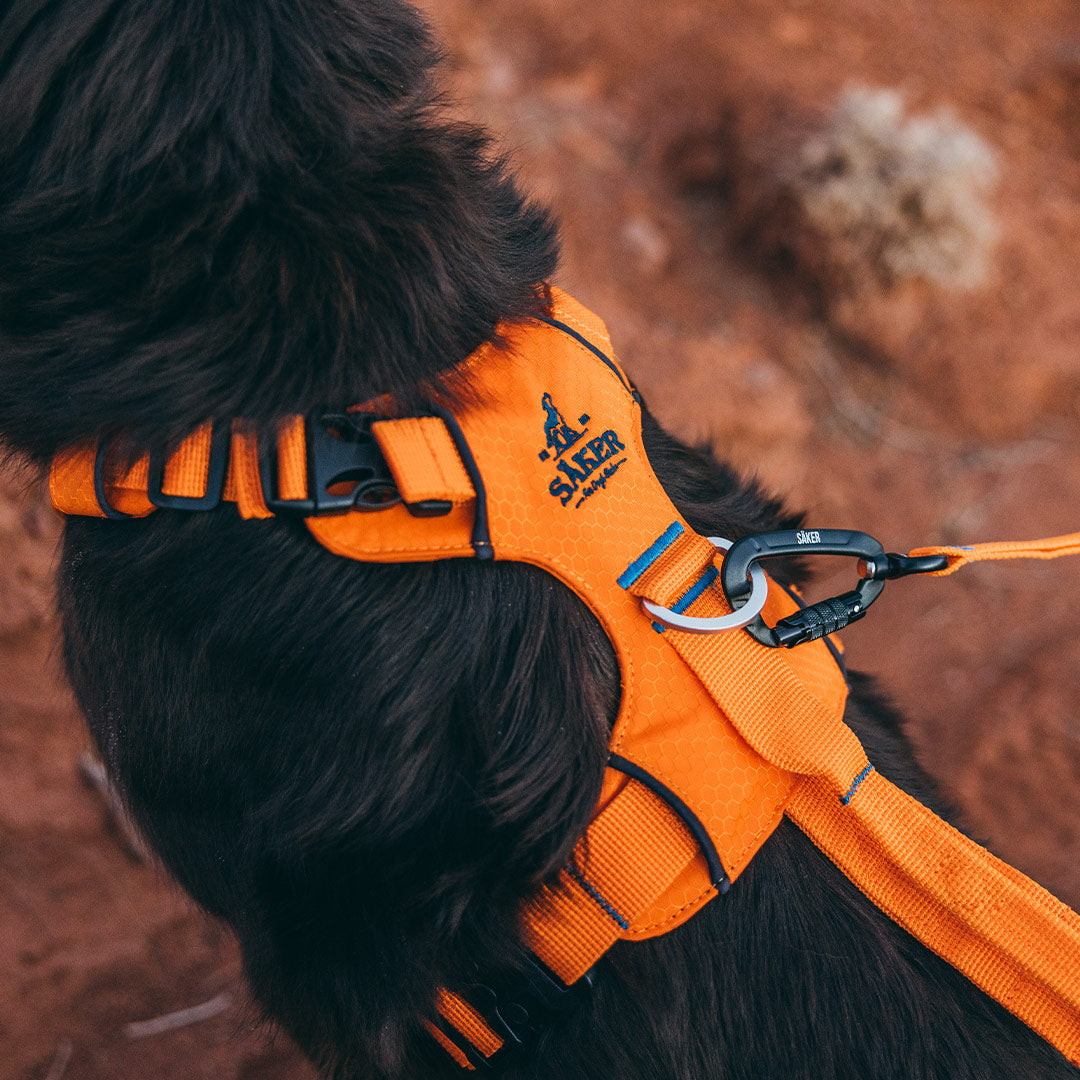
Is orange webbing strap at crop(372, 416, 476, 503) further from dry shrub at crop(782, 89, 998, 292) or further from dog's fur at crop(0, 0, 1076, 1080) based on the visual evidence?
dry shrub at crop(782, 89, 998, 292)

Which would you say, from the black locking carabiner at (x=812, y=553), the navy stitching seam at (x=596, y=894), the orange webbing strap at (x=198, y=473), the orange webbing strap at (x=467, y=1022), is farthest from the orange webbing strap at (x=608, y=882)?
the orange webbing strap at (x=198, y=473)

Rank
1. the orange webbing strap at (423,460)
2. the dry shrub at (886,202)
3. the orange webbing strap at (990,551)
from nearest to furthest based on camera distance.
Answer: the orange webbing strap at (423,460) → the orange webbing strap at (990,551) → the dry shrub at (886,202)

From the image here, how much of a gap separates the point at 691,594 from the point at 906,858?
1.22ft

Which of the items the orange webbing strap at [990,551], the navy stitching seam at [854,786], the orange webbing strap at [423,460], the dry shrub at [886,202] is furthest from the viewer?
the dry shrub at [886,202]

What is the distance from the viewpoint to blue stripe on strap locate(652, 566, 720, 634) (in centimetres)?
97

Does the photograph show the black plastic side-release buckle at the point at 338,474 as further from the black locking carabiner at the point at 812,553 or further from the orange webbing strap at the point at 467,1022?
the orange webbing strap at the point at 467,1022

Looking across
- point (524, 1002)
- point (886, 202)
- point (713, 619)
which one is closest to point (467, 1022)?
point (524, 1002)

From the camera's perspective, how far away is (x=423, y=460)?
88 cm

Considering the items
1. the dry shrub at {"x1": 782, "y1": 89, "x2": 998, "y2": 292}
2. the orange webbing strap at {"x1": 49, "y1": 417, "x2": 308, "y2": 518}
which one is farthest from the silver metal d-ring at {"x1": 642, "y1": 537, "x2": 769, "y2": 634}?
the dry shrub at {"x1": 782, "y1": 89, "x2": 998, "y2": 292}

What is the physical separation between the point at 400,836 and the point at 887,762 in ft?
2.20

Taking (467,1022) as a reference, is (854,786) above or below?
above

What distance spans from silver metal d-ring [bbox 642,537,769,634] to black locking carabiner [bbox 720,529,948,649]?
16 mm

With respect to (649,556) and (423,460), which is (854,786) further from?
(423,460)

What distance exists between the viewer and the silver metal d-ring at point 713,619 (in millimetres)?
950
